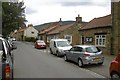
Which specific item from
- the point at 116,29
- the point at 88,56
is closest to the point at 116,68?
the point at 88,56

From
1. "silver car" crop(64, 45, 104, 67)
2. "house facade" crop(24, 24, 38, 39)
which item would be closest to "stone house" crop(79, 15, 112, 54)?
→ "silver car" crop(64, 45, 104, 67)

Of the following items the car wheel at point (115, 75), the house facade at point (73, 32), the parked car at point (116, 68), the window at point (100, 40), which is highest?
the house facade at point (73, 32)

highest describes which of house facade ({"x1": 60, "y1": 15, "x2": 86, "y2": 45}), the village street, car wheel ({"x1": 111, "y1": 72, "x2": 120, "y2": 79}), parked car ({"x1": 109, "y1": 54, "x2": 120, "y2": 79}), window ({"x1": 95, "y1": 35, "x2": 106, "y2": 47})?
house facade ({"x1": 60, "y1": 15, "x2": 86, "y2": 45})

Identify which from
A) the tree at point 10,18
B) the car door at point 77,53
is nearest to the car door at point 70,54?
the car door at point 77,53

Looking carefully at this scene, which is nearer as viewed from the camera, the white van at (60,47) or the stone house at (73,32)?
the white van at (60,47)

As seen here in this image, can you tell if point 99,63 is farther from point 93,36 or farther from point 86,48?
point 93,36

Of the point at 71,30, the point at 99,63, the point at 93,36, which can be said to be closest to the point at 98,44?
the point at 93,36

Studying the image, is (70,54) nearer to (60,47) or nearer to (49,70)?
(49,70)

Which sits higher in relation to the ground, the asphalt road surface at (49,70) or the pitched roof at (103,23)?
the pitched roof at (103,23)

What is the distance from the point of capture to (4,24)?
56031 mm

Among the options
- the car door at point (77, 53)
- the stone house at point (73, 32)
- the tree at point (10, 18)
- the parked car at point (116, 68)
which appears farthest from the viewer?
the tree at point (10, 18)

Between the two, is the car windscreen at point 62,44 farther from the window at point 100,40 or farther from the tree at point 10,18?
the tree at point 10,18

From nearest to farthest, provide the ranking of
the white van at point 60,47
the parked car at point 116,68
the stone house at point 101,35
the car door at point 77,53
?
the parked car at point 116,68 < the car door at point 77,53 < the white van at point 60,47 < the stone house at point 101,35

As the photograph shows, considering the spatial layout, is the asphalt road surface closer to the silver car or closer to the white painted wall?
the silver car
